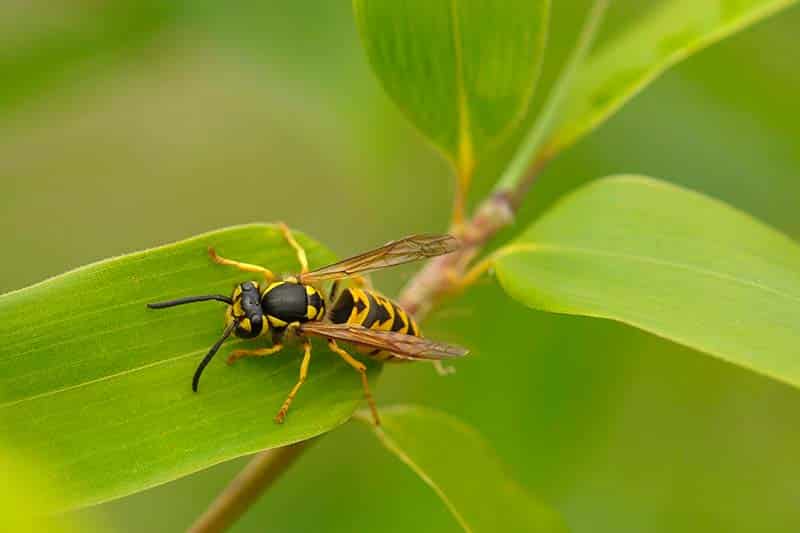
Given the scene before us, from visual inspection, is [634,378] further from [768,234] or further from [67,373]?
[67,373]

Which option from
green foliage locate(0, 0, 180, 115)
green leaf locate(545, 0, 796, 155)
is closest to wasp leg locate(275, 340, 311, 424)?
green leaf locate(545, 0, 796, 155)

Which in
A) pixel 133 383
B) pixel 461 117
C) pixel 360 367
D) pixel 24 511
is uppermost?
pixel 24 511

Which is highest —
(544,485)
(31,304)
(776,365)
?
(31,304)

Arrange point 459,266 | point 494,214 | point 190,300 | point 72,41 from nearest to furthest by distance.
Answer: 1. point 190,300
2. point 459,266
3. point 494,214
4. point 72,41

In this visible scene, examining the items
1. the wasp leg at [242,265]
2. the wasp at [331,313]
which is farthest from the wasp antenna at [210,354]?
the wasp leg at [242,265]

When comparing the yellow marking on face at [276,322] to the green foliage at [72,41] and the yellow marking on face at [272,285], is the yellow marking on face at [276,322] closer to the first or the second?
the yellow marking on face at [272,285]

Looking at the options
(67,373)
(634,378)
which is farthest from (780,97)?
(67,373)

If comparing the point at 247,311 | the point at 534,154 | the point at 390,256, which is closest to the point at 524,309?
the point at 534,154

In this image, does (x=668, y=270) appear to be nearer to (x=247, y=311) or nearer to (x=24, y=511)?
(x=247, y=311)
